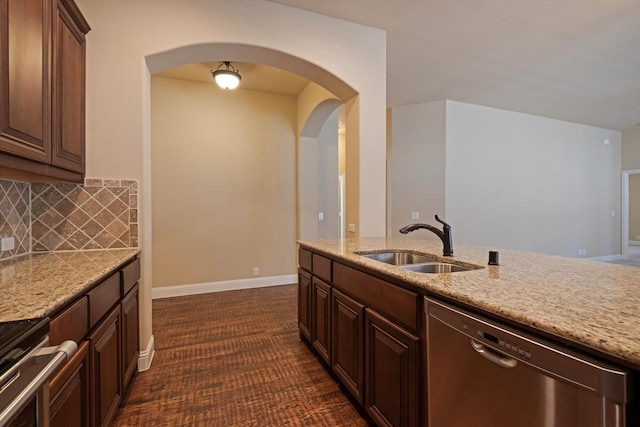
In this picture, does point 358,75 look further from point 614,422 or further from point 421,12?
point 614,422

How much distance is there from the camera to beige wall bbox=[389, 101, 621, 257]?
5.14 metres

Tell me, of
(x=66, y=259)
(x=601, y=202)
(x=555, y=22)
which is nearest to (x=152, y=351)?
(x=66, y=259)

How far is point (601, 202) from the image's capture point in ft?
22.3

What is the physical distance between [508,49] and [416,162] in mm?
2088

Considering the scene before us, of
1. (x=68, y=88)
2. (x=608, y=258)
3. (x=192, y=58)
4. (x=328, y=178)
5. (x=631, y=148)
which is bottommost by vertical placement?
(x=608, y=258)

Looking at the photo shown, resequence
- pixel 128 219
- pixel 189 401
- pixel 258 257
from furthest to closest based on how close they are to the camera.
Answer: pixel 258 257
pixel 128 219
pixel 189 401

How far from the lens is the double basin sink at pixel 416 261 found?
5.63 ft

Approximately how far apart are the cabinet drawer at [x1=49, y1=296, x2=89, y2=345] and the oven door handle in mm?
217

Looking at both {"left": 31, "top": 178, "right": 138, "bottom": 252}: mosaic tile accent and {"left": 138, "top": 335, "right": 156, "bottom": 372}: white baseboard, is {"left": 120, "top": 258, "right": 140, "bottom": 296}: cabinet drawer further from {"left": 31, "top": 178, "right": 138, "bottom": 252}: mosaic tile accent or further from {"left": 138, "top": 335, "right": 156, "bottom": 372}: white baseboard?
{"left": 138, "top": 335, "right": 156, "bottom": 372}: white baseboard

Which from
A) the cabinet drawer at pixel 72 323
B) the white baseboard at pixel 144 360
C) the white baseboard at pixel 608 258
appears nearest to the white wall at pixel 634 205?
the white baseboard at pixel 608 258

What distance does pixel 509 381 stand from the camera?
0.85 meters

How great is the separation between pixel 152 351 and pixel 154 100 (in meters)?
3.13

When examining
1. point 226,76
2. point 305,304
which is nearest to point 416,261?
point 305,304

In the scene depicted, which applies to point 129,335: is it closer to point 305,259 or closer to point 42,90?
point 305,259
